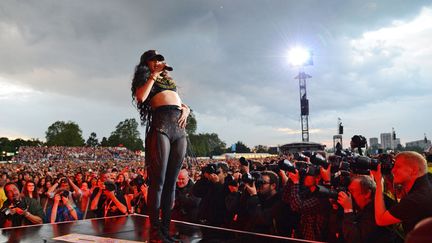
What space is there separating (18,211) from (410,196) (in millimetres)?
5740

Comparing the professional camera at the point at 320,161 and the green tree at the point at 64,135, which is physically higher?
the green tree at the point at 64,135

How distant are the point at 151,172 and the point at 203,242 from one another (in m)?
0.79

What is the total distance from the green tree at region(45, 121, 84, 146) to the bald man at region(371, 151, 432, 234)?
10246 cm

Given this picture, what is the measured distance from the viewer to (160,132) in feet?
9.93

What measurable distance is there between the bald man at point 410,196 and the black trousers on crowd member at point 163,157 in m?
1.76

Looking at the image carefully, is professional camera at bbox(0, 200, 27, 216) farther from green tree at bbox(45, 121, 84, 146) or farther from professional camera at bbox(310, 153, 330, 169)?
green tree at bbox(45, 121, 84, 146)

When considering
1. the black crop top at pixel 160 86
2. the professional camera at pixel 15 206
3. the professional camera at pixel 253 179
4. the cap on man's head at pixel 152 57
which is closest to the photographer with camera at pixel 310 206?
the professional camera at pixel 253 179

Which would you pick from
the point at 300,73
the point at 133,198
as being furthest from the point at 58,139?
the point at 133,198

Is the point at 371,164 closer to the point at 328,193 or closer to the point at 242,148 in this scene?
the point at 328,193

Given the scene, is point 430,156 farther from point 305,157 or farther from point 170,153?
point 170,153

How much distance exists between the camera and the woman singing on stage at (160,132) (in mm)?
2996

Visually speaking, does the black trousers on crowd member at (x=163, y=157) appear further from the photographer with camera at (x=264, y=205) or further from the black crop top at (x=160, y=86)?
the photographer with camera at (x=264, y=205)

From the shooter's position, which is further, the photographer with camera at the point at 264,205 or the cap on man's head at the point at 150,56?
the photographer with camera at the point at 264,205

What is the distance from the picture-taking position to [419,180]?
8.91 feet
